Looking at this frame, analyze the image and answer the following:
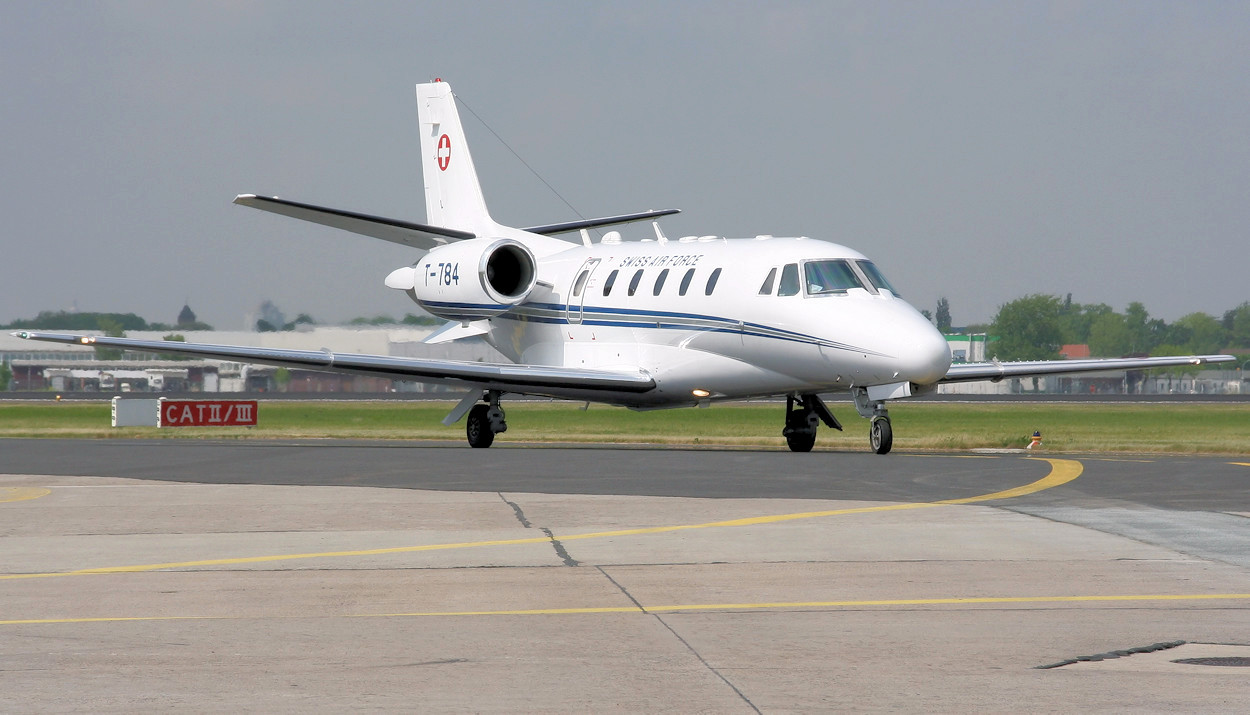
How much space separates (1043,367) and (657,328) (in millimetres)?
6464

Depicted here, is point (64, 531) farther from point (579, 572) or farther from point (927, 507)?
point (927, 507)

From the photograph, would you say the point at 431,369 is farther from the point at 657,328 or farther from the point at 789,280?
the point at 789,280

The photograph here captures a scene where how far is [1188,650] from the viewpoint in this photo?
6.78m

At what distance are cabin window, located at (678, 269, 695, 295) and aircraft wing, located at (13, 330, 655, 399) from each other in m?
1.52

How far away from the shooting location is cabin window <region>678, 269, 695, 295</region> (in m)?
23.9

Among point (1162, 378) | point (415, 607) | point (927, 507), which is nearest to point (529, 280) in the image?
point (927, 507)

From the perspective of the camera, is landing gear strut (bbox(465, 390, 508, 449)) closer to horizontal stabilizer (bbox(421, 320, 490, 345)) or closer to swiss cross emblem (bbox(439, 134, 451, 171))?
horizontal stabilizer (bbox(421, 320, 490, 345))

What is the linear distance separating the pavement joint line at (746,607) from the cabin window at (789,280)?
13696 millimetres

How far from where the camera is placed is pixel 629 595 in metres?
8.50

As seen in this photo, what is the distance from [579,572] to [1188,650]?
3.96 metres

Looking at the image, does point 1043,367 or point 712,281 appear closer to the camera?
point 712,281

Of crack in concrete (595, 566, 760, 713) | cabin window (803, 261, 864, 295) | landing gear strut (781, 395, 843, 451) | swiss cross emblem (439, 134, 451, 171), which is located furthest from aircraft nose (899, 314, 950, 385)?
swiss cross emblem (439, 134, 451, 171)

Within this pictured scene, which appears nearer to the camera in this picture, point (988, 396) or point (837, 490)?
point (837, 490)

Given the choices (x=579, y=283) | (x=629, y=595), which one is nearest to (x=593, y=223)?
(x=579, y=283)
